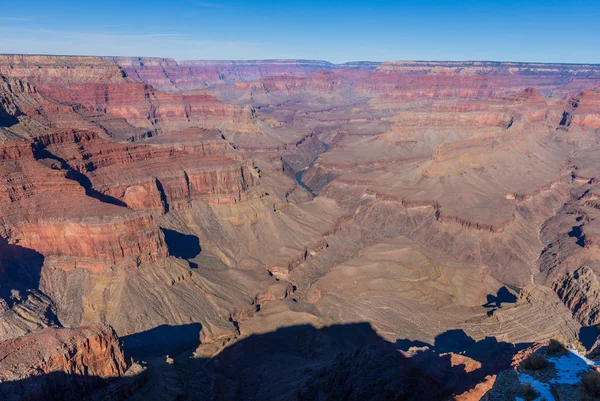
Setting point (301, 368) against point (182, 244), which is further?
point (182, 244)

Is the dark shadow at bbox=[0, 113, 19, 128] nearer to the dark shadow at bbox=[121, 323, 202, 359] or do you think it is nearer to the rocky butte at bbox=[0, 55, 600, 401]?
the rocky butte at bbox=[0, 55, 600, 401]

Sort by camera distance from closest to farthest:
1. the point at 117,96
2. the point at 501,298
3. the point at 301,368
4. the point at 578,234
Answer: the point at 301,368, the point at 501,298, the point at 578,234, the point at 117,96

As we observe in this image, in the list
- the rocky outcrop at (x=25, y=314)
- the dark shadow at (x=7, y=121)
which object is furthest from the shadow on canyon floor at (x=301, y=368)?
the dark shadow at (x=7, y=121)

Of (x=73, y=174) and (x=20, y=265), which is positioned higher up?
(x=73, y=174)

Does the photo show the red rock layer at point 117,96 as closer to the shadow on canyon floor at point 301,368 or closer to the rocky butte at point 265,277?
the rocky butte at point 265,277

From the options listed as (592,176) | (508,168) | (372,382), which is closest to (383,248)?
(372,382)

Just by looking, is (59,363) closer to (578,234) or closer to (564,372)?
(564,372)

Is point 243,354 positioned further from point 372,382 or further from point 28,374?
point 28,374

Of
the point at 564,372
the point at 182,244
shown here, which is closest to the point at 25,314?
the point at 182,244
